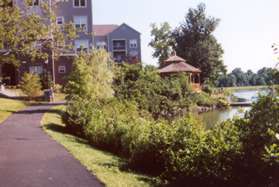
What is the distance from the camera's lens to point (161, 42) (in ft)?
307

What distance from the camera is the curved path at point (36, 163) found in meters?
10.3

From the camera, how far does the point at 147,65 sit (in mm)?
41625

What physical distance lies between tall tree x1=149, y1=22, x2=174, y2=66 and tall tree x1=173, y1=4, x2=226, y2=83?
757 centimetres

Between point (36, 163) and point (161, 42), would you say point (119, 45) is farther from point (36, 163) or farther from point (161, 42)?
point (36, 163)

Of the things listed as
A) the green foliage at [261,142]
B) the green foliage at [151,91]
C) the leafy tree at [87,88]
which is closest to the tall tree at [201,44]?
the green foliage at [151,91]

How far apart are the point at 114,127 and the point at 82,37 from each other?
4423cm

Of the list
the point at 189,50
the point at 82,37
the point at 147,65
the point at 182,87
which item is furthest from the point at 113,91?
the point at 189,50

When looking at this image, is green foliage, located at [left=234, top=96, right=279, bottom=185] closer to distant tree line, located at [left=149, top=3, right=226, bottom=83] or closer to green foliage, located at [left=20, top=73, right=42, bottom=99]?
green foliage, located at [left=20, top=73, right=42, bottom=99]

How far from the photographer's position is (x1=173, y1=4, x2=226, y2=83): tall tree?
75.9 metres

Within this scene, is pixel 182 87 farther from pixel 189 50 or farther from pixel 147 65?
pixel 189 50

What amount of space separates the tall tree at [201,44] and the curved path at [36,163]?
191ft

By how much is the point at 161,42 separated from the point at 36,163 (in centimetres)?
8237

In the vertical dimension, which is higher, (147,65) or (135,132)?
(147,65)

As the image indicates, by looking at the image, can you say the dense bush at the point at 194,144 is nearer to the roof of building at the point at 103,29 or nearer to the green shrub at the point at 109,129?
the green shrub at the point at 109,129
